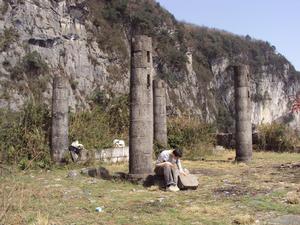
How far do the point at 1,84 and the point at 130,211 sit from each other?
49623 millimetres

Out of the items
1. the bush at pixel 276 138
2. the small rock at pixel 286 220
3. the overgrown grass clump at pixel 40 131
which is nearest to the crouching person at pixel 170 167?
the small rock at pixel 286 220

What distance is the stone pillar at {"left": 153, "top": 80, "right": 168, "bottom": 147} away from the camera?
2184 cm

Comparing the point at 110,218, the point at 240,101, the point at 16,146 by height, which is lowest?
the point at 110,218

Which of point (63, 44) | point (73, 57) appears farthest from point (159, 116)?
point (63, 44)

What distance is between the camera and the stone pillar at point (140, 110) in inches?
536

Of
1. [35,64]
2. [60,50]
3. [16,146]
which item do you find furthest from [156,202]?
[60,50]

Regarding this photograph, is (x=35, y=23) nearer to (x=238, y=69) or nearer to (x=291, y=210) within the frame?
(x=238, y=69)

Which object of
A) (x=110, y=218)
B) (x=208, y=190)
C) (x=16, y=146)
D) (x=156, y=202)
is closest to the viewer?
(x=110, y=218)

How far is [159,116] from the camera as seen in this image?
2198 cm

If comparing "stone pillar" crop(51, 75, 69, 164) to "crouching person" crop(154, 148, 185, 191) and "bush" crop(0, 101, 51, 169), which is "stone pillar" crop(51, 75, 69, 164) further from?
"crouching person" crop(154, 148, 185, 191)

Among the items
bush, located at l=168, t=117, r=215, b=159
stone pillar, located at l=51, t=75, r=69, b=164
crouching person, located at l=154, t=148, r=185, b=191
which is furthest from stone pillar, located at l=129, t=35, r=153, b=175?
bush, located at l=168, t=117, r=215, b=159

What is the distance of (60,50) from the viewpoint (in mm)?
67000

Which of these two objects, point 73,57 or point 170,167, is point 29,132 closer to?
point 170,167

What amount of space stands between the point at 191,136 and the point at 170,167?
463 inches
